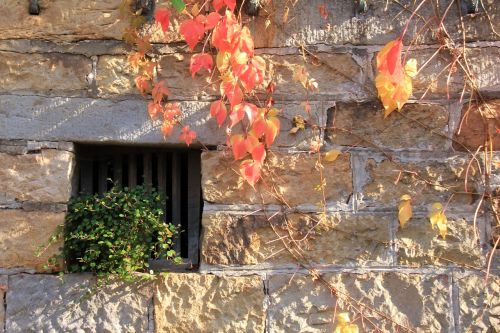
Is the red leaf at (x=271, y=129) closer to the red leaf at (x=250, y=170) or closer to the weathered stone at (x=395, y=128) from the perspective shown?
the red leaf at (x=250, y=170)

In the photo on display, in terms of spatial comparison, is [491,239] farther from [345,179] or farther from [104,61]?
[104,61]

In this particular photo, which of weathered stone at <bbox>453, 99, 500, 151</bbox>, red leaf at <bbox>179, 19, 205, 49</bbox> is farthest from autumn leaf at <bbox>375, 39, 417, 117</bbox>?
red leaf at <bbox>179, 19, 205, 49</bbox>

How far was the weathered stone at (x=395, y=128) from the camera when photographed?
287 centimetres

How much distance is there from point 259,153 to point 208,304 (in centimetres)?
65

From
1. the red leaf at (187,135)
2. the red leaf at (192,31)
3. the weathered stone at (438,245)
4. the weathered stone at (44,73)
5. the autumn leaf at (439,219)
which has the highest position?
the red leaf at (192,31)

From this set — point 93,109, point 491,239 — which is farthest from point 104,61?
point 491,239

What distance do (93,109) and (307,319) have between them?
1.24 m

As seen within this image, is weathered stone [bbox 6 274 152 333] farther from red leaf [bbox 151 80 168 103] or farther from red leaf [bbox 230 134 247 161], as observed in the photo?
red leaf [bbox 151 80 168 103]

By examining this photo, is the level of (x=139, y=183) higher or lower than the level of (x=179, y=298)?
higher

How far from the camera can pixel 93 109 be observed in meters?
2.86

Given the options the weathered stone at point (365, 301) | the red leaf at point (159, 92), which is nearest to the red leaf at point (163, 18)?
the red leaf at point (159, 92)

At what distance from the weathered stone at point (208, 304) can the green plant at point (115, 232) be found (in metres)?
0.12

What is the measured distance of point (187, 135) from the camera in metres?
2.81

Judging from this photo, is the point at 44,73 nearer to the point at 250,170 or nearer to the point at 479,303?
the point at 250,170
